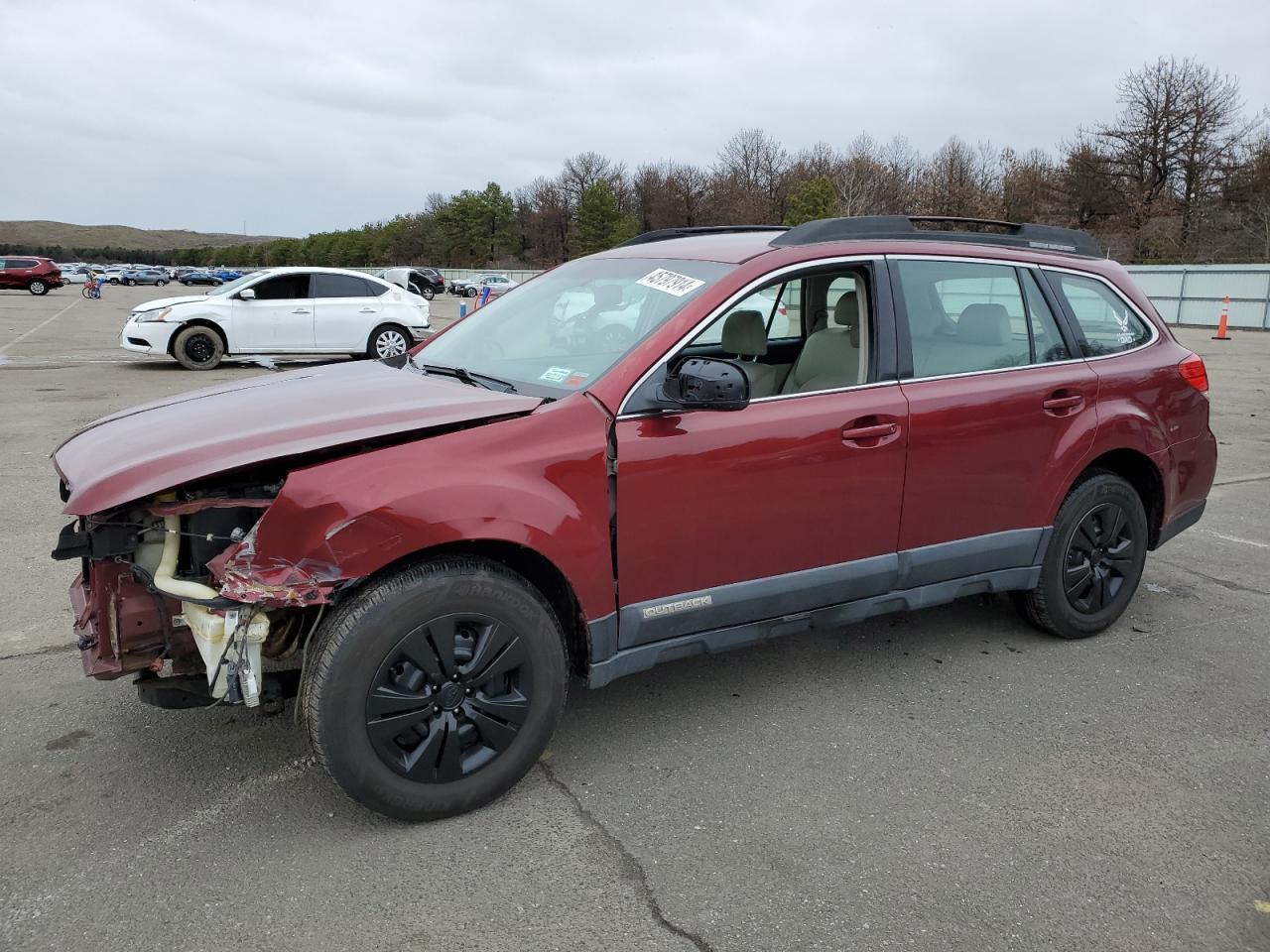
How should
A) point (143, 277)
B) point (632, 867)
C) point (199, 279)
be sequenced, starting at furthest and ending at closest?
point (199, 279), point (143, 277), point (632, 867)

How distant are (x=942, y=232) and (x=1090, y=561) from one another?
5.43ft

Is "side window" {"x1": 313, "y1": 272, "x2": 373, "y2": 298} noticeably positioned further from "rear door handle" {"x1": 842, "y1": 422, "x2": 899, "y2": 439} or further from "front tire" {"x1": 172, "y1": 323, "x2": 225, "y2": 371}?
"rear door handle" {"x1": 842, "y1": 422, "x2": 899, "y2": 439}

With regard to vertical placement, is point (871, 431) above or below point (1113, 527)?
above

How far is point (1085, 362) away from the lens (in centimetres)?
415

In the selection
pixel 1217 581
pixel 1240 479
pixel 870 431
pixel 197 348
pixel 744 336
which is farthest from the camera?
pixel 197 348

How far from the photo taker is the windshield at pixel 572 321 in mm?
3293

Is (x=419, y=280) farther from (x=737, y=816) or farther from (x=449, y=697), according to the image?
(x=737, y=816)

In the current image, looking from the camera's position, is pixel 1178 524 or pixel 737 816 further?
pixel 1178 524

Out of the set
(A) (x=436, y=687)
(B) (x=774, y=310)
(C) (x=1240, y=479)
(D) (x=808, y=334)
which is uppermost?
(B) (x=774, y=310)

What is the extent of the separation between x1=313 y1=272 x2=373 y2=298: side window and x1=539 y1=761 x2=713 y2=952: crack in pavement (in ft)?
44.2

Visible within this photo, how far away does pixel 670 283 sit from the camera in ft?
11.4

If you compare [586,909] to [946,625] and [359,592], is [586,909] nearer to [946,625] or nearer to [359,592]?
[359,592]

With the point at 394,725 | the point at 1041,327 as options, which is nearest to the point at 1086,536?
the point at 1041,327

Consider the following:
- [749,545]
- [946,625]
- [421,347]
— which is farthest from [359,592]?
[946,625]
